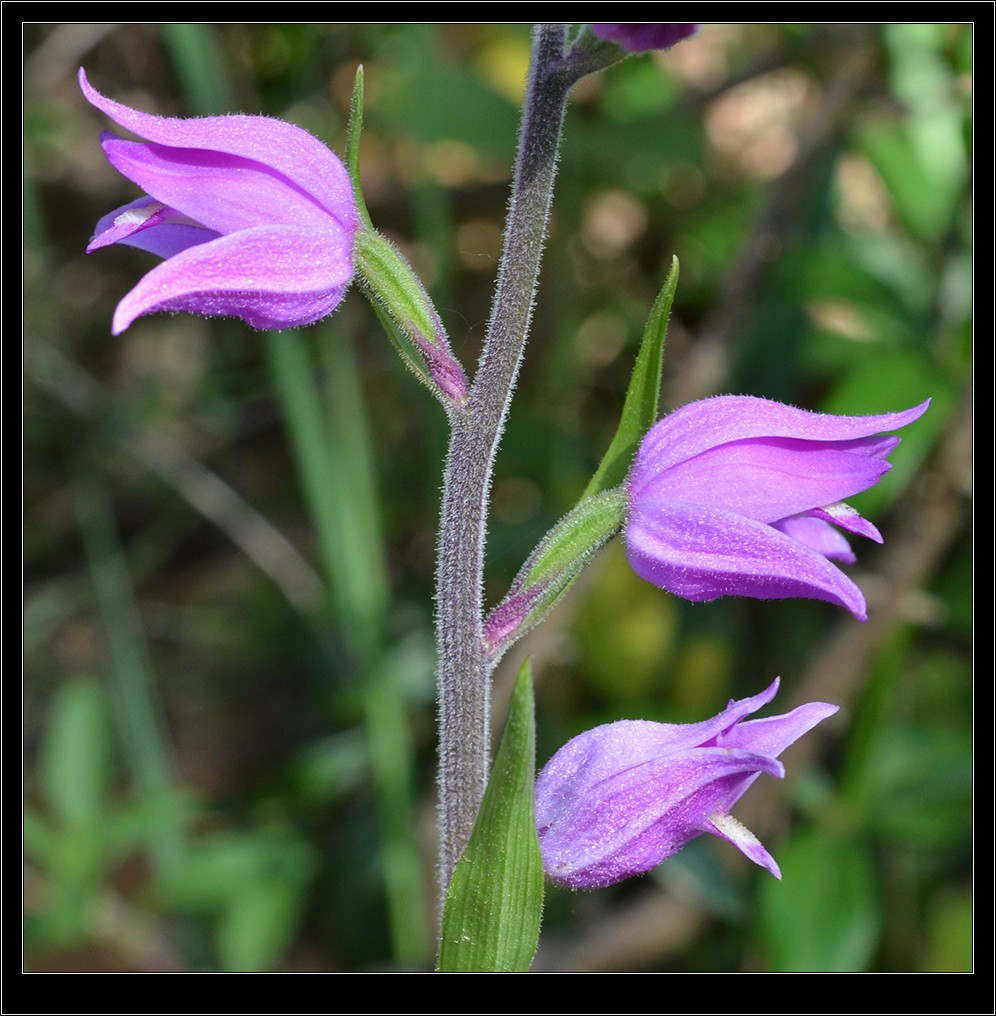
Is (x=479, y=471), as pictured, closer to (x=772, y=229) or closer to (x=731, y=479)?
(x=731, y=479)

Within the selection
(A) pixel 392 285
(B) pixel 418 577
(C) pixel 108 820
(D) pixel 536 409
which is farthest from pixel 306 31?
(C) pixel 108 820

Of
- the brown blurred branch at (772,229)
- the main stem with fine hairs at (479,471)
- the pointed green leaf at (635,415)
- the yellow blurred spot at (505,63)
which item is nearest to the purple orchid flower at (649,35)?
the main stem with fine hairs at (479,471)

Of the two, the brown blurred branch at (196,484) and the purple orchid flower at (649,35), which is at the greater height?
the purple orchid flower at (649,35)

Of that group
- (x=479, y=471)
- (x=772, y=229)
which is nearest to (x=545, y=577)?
(x=479, y=471)

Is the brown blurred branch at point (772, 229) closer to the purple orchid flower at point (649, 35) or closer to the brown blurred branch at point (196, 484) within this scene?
the brown blurred branch at point (196, 484)

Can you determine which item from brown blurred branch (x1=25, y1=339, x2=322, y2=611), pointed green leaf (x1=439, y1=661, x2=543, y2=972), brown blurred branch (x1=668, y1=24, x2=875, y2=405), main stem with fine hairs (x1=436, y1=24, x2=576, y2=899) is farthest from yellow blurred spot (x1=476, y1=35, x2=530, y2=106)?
pointed green leaf (x1=439, y1=661, x2=543, y2=972)

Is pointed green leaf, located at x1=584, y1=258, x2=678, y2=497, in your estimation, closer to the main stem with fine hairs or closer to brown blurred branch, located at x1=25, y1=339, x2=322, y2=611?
the main stem with fine hairs
